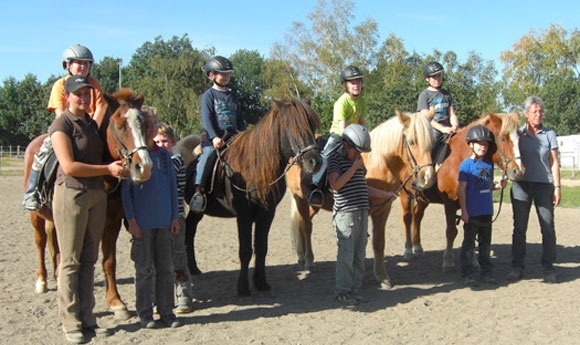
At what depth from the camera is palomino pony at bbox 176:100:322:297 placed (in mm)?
5273

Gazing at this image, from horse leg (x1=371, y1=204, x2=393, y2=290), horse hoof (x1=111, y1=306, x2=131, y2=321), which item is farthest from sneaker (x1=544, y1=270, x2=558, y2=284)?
horse hoof (x1=111, y1=306, x2=131, y2=321)

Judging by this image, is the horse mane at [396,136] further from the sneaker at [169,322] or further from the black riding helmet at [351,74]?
the sneaker at [169,322]

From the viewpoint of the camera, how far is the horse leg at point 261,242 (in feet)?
18.8

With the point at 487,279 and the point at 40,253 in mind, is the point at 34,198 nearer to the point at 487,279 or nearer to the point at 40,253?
the point at 40,253

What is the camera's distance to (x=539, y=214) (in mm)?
6473

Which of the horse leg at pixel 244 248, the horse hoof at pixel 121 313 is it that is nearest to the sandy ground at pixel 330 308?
the horse hoof at pixel 121 313

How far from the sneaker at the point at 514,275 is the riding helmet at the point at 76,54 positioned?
17.9 ft

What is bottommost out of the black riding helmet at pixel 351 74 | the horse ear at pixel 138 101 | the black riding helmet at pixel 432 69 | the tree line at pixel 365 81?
the horse ear at pixel 138 101

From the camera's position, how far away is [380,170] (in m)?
6.25

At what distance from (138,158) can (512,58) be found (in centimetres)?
5291

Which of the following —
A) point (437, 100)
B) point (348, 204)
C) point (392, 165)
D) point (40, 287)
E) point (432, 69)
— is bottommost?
point (40, 287)

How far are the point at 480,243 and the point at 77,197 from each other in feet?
15.3

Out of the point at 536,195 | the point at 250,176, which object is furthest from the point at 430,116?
the point at 250,176

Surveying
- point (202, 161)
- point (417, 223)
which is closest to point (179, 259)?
point (202, 161)
